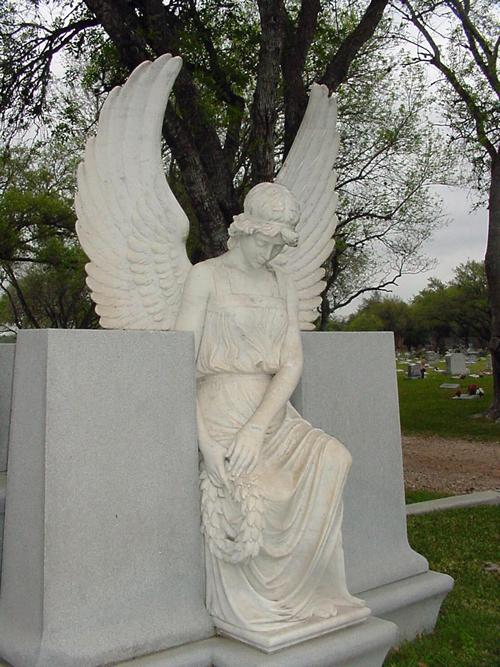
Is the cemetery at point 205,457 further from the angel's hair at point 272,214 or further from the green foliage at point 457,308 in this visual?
the green foliage at point 457,308

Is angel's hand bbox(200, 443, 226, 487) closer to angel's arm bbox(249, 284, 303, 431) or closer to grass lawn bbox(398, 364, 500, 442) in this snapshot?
angel's arm bbox(249, 284, 303, 431)

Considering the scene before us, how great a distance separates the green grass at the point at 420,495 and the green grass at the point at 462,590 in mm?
797

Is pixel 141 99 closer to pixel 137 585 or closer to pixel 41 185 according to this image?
pixel 137 585

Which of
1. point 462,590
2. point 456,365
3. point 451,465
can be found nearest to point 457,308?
point 456,365

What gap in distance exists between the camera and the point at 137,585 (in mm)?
3016

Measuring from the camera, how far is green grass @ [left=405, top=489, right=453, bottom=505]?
26.3 ft

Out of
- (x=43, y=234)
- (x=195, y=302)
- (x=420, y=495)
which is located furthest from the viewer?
(x=43, y=234)

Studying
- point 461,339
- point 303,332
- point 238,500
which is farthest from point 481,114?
point 461,339

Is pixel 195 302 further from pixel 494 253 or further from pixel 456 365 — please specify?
pixel 456 365

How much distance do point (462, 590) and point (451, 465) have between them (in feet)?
18.6

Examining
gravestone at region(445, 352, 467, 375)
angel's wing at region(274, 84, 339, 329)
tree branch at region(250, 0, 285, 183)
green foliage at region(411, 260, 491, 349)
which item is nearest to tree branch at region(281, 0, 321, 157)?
tree branch at region(250, 0, 285, 183)

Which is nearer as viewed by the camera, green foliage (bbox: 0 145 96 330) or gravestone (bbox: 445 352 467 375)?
green foliage (bbox: 0 145 96 330)

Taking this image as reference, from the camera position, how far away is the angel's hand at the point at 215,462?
3193mm

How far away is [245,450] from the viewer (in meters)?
3.19
